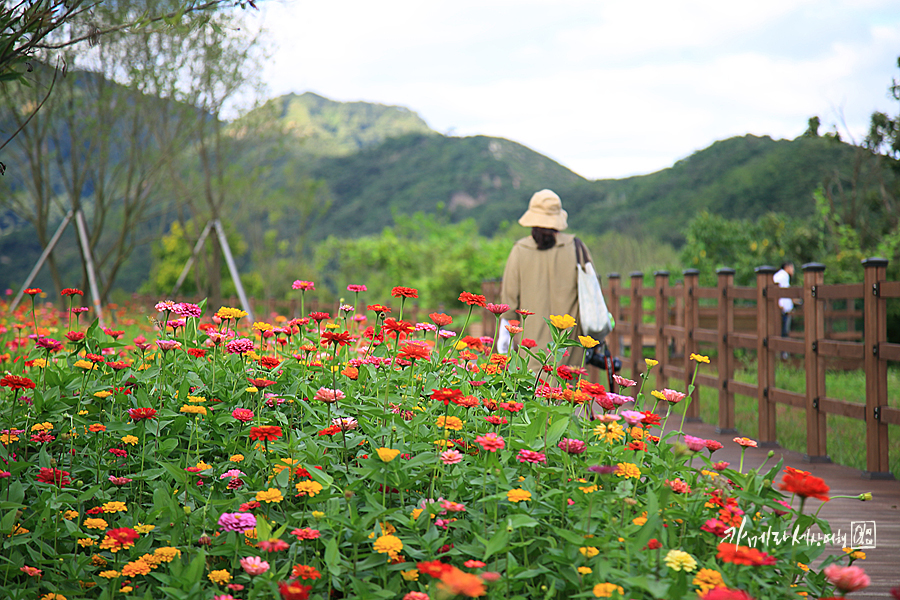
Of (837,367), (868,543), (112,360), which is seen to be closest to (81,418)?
(112,360)

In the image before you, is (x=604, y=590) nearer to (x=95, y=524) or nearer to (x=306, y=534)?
(x=306, y=534)

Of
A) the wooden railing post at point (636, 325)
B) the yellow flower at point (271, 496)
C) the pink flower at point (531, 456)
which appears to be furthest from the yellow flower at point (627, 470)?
the wooden railing post at point (636, 325)

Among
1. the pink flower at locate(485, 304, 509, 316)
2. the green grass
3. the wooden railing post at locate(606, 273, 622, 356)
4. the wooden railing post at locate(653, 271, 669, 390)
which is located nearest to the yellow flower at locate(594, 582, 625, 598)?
the pink flower at locate(485, 304, 509, 316)

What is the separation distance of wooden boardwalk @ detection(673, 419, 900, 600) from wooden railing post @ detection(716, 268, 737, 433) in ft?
1.72

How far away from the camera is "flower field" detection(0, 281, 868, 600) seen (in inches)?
62.6

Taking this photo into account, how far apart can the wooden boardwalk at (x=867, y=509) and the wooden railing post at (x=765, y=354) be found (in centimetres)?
23

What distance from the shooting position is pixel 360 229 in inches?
1730

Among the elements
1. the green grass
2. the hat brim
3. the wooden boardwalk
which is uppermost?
the hat brim

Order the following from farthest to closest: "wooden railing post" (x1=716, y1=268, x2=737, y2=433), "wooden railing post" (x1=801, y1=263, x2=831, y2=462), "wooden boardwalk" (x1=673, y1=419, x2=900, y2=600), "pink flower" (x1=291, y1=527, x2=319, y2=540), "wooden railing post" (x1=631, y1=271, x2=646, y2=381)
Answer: "wooden railing post" (x1=631, y1=271, x2=646, y2=381) < "wooden railing post" (x1=716, y1=268, x2=737, y2=433) < "wooden railing post" (x1=801, y1=263, x2=831, y2=462) < "wooden boardwalk" (x1=673, y1=419, x2=900, y2=600) < "pink flower" (x1=291, y1=527, x2=319, y2=540)

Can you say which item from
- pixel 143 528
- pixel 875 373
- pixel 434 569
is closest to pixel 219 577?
pixel 143 528

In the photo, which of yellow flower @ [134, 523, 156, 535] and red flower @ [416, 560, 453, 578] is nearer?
red flower @ [416, 560, 453, 578]

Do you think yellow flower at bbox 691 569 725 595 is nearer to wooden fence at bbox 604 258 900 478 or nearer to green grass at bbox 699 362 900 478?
wooden fence at bbox 604 258 900 478

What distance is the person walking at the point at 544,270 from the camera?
4.11 meters

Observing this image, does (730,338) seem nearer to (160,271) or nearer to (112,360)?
(112,360)
